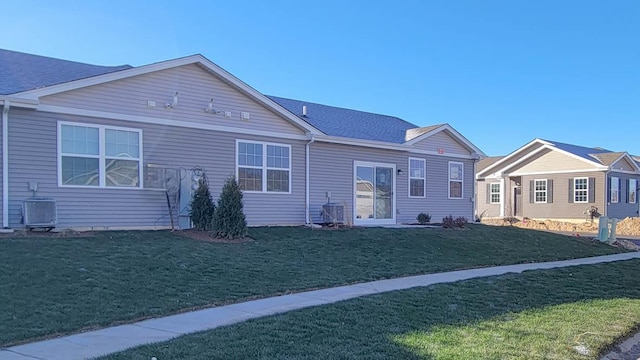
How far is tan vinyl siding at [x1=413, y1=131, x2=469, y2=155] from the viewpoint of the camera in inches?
773

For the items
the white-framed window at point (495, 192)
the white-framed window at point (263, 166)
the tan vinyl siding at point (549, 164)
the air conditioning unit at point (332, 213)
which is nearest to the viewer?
the white-framed window at point (263, 166)

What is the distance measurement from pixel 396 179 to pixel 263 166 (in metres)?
5.62

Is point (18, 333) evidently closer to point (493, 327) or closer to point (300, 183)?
point (493, 327)

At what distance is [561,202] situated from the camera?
→ 29.6 meters

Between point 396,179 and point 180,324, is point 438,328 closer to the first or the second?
point 180,324

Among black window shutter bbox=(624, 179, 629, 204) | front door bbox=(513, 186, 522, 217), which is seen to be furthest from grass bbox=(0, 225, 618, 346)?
Result: black window shutter bbox=(624, 179, 629, 204)

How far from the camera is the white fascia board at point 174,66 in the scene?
11.5 meters

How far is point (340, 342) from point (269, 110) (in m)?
10.8

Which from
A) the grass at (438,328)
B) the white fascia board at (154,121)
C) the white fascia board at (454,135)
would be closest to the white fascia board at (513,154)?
the white fascia board at (454,135)

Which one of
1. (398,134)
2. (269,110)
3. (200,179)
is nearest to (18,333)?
(200,179)

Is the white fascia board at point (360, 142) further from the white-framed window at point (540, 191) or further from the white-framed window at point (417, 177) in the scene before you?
the white-framed window at point (540, 191)

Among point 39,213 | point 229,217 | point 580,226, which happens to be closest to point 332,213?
point 229,217

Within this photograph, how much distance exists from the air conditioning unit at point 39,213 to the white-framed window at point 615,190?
2794 cm

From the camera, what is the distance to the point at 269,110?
50.7 feet
